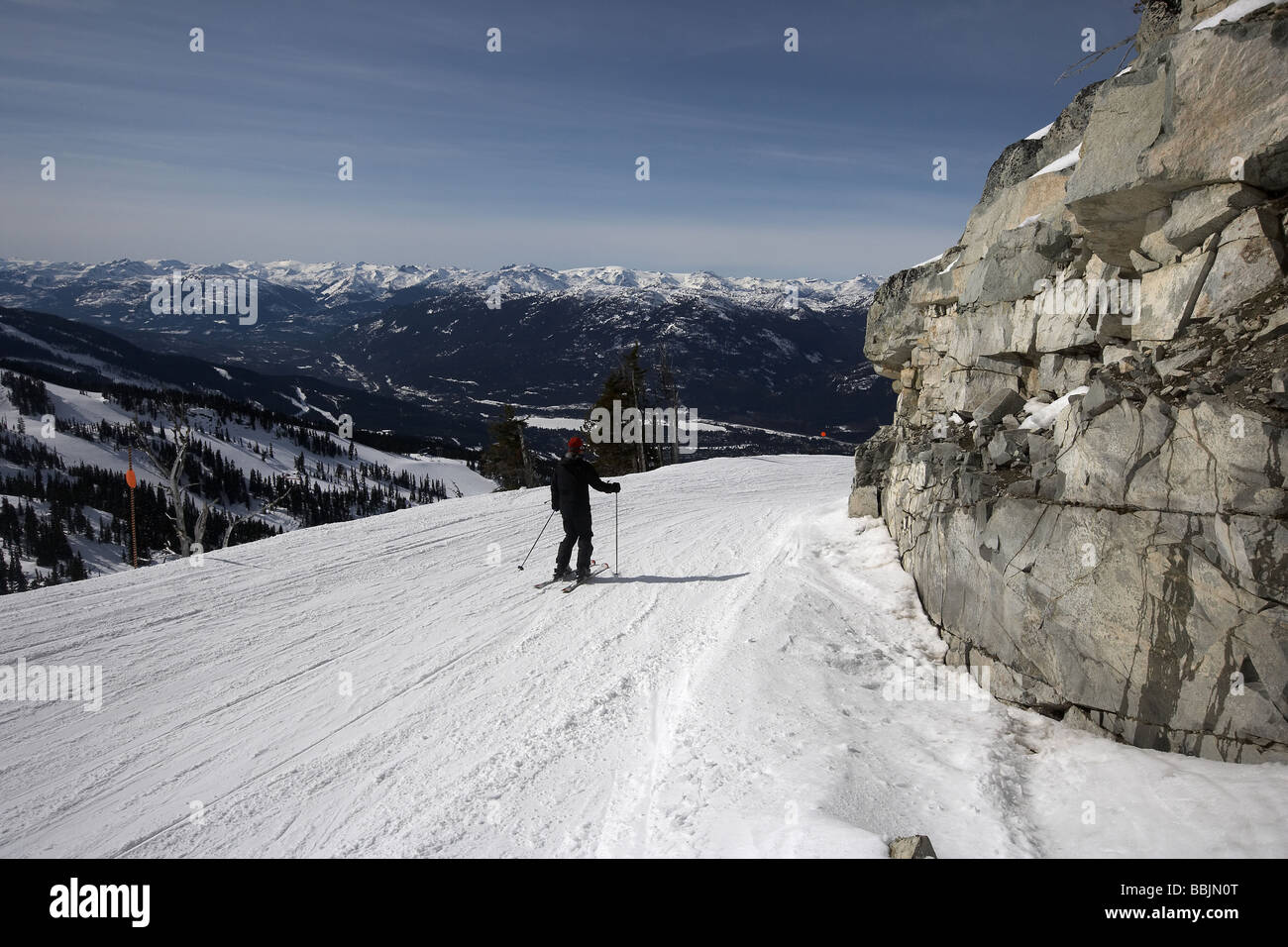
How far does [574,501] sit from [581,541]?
0.69 meters

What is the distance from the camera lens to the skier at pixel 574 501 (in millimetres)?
10781

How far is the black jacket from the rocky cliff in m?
5.47

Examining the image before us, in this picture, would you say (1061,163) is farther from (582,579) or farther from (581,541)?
(582,579)

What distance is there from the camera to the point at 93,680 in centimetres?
721

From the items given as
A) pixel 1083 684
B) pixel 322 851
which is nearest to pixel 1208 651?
pixel 1083 684

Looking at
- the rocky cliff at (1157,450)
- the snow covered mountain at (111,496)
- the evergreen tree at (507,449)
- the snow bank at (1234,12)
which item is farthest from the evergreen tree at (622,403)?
the snow covered mountain at (111,496)

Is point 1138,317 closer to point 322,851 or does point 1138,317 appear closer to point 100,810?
point 322,851

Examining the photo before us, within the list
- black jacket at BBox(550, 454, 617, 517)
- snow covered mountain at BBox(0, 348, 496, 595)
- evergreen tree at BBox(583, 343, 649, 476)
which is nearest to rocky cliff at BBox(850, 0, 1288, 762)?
black jacket at BBox(550, 454, 617, 517)

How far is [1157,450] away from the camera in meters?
5.84

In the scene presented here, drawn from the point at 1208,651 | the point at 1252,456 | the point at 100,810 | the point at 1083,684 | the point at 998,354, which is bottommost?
the point at 100,810

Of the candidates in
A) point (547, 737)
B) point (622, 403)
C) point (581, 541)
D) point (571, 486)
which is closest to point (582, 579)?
point (581, 541)

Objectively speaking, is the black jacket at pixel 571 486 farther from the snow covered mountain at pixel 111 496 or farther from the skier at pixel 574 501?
the snow covered mountain at pixel 111 496
